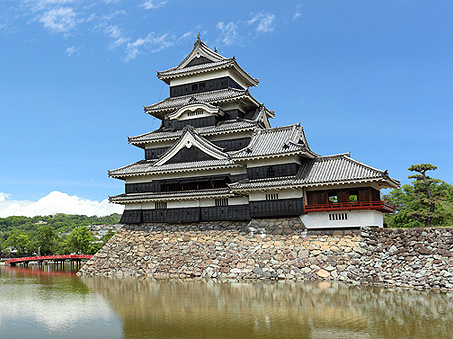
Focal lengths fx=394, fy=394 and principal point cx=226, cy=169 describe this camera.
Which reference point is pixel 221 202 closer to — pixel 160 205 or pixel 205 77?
pixel 160 205

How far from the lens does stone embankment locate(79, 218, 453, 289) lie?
20.8 metres

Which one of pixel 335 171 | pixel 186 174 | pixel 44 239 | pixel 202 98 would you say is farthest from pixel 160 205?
pixel 44 239

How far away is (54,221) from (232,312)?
177 metres

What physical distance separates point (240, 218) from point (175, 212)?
5.59 meters

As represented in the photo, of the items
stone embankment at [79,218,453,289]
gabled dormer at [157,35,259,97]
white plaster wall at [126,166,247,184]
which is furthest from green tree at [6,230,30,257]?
gabled dormer at [157,35,259,97]

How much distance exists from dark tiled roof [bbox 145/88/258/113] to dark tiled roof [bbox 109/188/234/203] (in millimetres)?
8060

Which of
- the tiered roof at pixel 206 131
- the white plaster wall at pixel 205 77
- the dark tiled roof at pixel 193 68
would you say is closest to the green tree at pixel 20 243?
the tiered roof at pixel 206 131

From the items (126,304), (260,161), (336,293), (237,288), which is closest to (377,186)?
(260,161)

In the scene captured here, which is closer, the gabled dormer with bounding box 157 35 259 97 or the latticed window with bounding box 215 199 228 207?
the latticed window with bounding box 215 199 228 207

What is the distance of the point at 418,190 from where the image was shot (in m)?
32.3

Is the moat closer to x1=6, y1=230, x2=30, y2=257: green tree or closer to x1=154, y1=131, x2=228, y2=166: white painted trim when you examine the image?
x1=154, y1=131, x2=228, y2=166: white painted trim

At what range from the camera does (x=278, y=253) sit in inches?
966

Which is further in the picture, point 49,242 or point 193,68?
point 49,242

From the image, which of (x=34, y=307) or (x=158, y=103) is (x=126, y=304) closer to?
(x=34, y=307)
